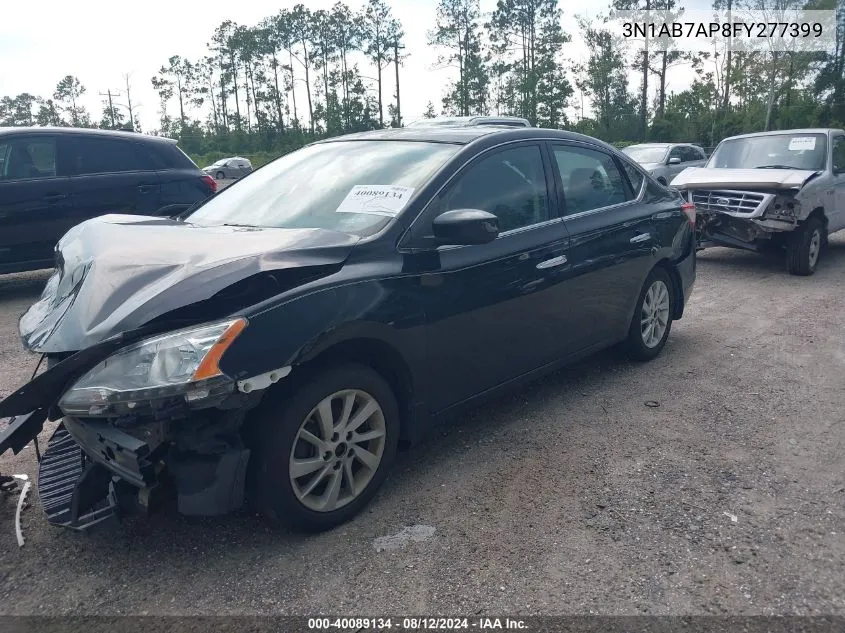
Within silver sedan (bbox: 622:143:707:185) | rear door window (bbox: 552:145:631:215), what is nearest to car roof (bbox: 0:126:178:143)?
rear door window (bbox: 552:145:631:215)

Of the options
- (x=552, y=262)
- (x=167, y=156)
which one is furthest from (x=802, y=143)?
(x=167, y=156)

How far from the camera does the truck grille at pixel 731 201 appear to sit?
27.3 ft

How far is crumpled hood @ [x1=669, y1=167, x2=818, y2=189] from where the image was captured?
8.29 meters

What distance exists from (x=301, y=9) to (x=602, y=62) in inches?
1081

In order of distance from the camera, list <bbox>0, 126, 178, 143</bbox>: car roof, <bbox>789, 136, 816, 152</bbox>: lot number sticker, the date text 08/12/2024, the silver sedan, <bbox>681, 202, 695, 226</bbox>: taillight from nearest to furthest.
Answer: the date text 08/12/2024 < <bbox>681, 202, 695, 226</bbox>: taillight < <bbox>0, 126, 178, 143</bbox>: car roof < <bbox>789, 136, 816, 152</bbox>: lot number sticker < the silver sedan

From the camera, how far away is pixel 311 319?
8.98 feet

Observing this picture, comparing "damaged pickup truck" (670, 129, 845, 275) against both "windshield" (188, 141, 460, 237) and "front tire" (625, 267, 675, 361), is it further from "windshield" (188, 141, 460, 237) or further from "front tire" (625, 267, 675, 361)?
"windshield" (188, 141, 460, 237)

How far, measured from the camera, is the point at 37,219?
24.3 feet

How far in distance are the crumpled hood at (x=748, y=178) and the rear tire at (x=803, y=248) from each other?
567 mm

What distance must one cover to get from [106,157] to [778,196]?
790 cm

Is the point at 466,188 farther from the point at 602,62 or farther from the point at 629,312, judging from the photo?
the point at 602,62

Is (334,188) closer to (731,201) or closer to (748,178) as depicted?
(731,201)

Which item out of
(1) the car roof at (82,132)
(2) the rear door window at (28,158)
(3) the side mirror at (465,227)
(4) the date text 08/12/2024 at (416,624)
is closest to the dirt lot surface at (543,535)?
(4) the date text 08/12/2024 at (416,624)

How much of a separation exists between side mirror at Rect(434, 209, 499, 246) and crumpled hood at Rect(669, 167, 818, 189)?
232 inches
